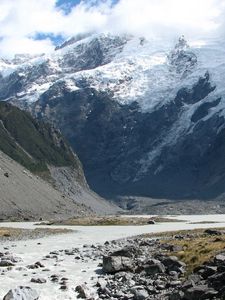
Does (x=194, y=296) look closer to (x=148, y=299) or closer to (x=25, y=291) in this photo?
(x=148, y=299)

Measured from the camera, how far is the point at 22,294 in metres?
37.9

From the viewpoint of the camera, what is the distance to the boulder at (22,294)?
37.3m

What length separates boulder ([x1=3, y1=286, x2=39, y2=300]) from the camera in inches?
1470

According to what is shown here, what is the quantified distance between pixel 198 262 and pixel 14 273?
16327 millimetres

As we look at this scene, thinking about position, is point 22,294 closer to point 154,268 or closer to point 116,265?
point 154,268

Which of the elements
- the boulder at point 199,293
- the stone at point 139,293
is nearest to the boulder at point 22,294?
the stone at point 139,293

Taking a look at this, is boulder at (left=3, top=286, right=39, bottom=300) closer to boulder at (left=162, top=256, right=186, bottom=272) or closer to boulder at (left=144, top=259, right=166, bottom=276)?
boulder at (left=144, top=259, right=166, bottom=276)

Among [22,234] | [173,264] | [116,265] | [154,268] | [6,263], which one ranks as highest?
[22,234]

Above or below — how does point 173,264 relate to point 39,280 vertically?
above

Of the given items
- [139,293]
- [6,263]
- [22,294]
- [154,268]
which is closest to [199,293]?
[139,293]

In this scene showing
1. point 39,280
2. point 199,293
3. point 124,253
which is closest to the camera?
point 199,293

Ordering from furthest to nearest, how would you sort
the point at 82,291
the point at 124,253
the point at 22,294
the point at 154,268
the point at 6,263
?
the point at 124,253, the point at 6,263, the point at 154,268, the point at 82,291, the point at 22,294

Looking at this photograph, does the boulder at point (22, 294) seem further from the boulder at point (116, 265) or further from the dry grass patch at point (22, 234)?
the dry grass patch at point (22, 234)

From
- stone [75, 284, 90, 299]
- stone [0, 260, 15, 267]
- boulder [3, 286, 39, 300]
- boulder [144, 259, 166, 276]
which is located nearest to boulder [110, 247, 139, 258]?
boulder [144, 259, 166, 276]
